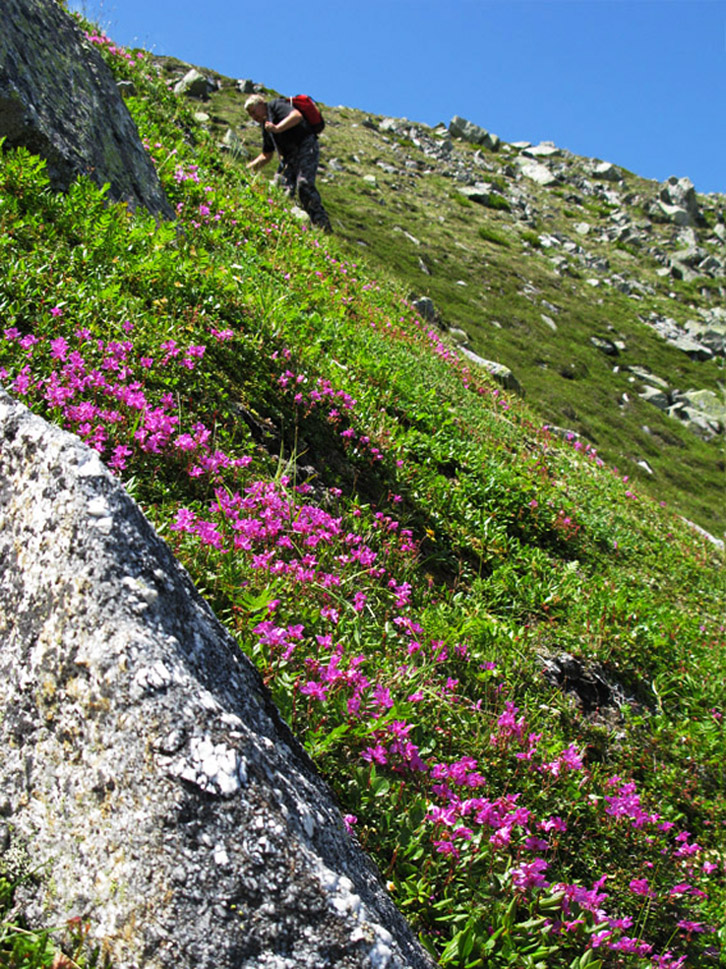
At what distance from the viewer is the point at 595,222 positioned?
5384cm

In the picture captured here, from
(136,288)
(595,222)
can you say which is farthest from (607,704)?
(595,222)

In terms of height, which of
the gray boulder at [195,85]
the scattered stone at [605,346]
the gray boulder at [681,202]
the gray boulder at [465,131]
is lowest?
the scattered stone at [605,346]

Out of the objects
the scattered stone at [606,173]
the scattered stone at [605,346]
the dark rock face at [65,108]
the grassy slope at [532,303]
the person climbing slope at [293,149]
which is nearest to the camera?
the dark rock face at [65,108]

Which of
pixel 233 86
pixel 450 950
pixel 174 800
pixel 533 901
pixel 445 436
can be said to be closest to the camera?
pixel 174 800

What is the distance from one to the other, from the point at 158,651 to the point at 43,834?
66cm

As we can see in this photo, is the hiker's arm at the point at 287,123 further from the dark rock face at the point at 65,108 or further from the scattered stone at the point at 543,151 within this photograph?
the scattered stone at the point at 543,151

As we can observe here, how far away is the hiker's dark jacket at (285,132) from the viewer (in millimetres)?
14789

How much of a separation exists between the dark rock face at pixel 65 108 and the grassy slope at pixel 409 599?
55 centimetres

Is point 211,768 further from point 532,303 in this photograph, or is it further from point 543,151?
point 543,151

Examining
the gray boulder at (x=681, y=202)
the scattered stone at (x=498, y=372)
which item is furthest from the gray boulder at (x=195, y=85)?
the gray boulder at (x=681, y=202)

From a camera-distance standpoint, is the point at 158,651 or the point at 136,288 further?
the point at 136,288

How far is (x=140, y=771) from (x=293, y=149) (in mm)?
15673

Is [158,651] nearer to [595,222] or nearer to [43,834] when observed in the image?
[43,834]

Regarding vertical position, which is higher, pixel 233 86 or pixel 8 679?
pixel 233 86
